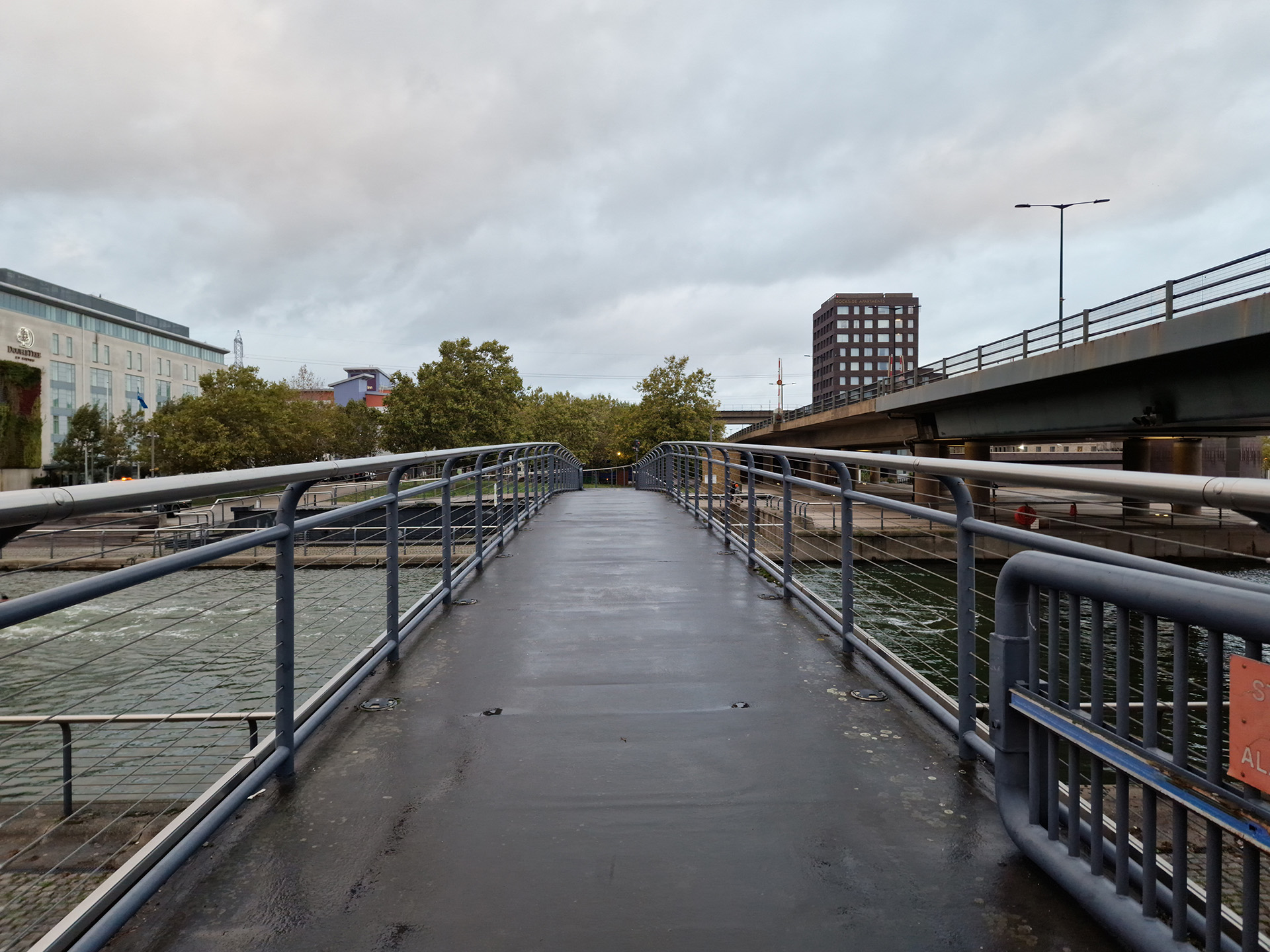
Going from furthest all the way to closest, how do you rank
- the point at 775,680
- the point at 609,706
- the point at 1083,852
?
1. the point at 775,680
2. the point at 609,706
3. the point at 1083,852

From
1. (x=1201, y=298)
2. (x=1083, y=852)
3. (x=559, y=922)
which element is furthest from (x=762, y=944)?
(x=1201, y=298)

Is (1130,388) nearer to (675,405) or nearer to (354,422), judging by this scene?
(675,405)

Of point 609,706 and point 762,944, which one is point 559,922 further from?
point 609,706

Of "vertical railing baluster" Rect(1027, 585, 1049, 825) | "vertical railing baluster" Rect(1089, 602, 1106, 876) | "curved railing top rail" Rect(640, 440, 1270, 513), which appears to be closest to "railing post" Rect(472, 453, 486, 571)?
"curved railing top rail" Rect(640, 440, 1270, 513)

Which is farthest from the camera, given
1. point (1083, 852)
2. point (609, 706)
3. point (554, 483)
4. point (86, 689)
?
point (554, 483)

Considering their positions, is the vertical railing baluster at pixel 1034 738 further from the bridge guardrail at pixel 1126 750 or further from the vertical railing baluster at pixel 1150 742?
the vertical railing baluster at pixel 1150 742

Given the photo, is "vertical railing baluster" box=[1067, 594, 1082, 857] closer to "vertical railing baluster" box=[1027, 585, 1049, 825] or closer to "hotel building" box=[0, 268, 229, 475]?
"vertical railing baluster" box=[1027, 585, 1049, 825]

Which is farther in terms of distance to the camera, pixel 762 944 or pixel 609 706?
pixel 609 706

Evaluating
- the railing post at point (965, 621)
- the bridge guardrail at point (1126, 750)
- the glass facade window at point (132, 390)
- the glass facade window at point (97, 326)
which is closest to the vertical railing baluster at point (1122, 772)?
the bridge guardrail at point (1126, 750)

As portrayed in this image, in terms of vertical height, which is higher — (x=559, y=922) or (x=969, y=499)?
(x=969, y=499)

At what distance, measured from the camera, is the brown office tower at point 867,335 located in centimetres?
11506

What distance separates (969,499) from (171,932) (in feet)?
8.55

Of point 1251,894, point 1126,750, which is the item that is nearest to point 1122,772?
point 1126,750

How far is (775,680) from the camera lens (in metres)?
3.59
